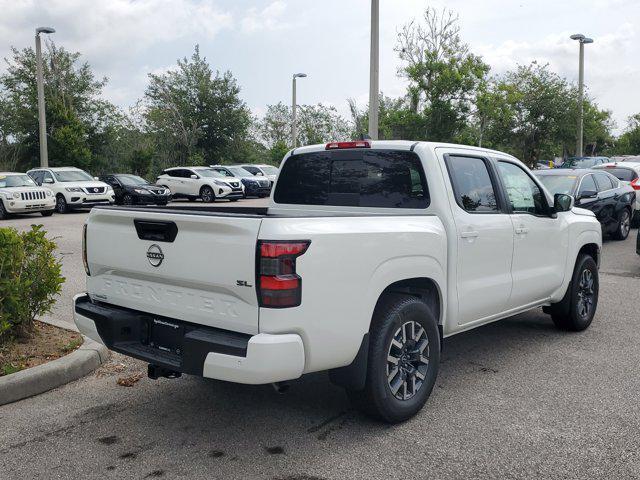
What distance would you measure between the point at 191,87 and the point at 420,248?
134 feet

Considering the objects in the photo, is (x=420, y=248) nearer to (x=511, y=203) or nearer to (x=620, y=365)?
(x=511, y=203)

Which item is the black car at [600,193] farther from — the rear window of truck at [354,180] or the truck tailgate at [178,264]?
the truck tailgate at [178,264]

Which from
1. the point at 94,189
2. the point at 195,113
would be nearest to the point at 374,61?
the point at 94,189

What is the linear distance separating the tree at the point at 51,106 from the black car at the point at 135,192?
386 inches

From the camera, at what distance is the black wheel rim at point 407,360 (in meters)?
4.07

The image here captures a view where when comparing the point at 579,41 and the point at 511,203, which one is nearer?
the point at 511,203

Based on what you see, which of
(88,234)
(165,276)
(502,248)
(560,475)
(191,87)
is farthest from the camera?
(191,87)

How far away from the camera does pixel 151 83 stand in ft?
140

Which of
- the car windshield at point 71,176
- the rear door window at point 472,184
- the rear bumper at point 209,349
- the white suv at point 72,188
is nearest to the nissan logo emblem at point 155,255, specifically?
the rear bumper at point 209,349

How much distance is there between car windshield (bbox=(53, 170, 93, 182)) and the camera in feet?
75.0

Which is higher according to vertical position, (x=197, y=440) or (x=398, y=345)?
(x=398, y=345)

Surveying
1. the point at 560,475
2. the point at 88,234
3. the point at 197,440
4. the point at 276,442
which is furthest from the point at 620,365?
the point at 88,234

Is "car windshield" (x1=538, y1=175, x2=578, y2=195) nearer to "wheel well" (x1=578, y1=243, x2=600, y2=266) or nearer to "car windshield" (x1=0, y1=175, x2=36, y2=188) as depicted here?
"wheel well" (x1=578, y1=243, x2=600, y2=266)

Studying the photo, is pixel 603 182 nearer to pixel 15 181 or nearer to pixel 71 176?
pixel 15 181
